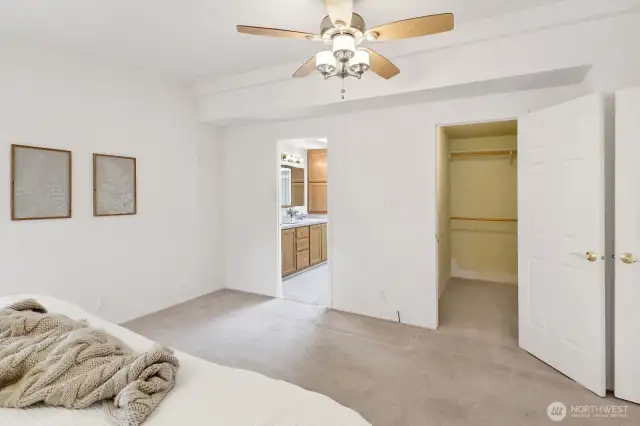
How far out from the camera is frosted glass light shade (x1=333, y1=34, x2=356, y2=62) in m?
1.95

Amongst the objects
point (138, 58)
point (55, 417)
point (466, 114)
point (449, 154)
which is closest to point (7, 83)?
point (138, 58)

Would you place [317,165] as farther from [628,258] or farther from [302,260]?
[628,258]

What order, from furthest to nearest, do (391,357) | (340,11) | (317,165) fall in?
1. (317,165)
2. (391,357)
3. (340,11)

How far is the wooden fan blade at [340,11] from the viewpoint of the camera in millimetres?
1848

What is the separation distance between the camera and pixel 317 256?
6402mm

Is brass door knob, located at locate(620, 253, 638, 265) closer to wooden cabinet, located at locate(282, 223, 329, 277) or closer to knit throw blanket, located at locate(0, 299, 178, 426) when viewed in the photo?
knit throw blanket, located at locate(0, 299, 178, 426)

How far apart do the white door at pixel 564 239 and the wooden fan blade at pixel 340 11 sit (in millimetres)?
1692

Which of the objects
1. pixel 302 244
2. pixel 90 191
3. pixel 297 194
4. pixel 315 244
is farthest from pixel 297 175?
pixel 90 191

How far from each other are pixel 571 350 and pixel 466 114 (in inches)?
83.6

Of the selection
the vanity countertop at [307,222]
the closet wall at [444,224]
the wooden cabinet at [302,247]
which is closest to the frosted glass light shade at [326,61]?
the closet wall at [444,224]

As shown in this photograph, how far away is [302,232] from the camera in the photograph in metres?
5.87

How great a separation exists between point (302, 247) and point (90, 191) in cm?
328

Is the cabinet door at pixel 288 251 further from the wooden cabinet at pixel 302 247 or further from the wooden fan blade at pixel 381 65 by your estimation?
the wooden fan blade at pixel 381 65

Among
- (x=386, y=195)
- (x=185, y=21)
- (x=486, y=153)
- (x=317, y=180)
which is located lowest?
(x=386, y=195)
